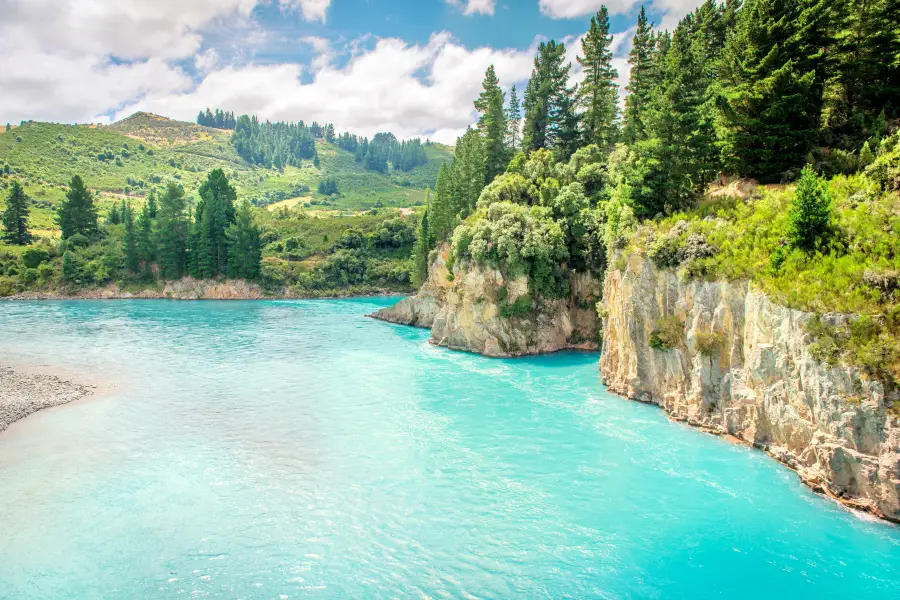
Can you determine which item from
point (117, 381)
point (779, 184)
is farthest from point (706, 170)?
point (117, 381)

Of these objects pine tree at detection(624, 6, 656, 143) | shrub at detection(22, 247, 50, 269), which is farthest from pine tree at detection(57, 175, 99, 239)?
pine tree at detection(624, 6, 656, 143)

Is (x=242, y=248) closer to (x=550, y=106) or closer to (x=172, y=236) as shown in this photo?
(x=172, y=236)

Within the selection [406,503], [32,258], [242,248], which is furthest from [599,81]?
[32,258]

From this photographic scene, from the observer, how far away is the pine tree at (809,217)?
22.6 m

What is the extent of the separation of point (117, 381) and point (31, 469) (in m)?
16.2

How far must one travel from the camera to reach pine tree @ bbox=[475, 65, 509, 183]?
66.6m

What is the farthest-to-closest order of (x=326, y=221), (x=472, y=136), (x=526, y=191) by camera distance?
(x=326, y=221) → (x=472, y=136) → (x=526, y=191)

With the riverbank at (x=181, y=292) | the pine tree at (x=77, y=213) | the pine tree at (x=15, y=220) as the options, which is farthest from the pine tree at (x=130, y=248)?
the pine tree at (x=15, y=220)

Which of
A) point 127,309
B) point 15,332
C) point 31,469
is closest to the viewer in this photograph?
point 31,469

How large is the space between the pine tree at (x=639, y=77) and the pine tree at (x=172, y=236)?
86.6 meters

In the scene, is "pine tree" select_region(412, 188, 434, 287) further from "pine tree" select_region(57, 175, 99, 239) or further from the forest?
"pine tree" select_region(57, 175, 99, 239)

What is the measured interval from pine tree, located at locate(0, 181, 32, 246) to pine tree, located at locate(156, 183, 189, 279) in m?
32.3

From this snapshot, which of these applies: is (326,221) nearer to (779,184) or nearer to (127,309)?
(127,309)

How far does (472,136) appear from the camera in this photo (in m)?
72.1
